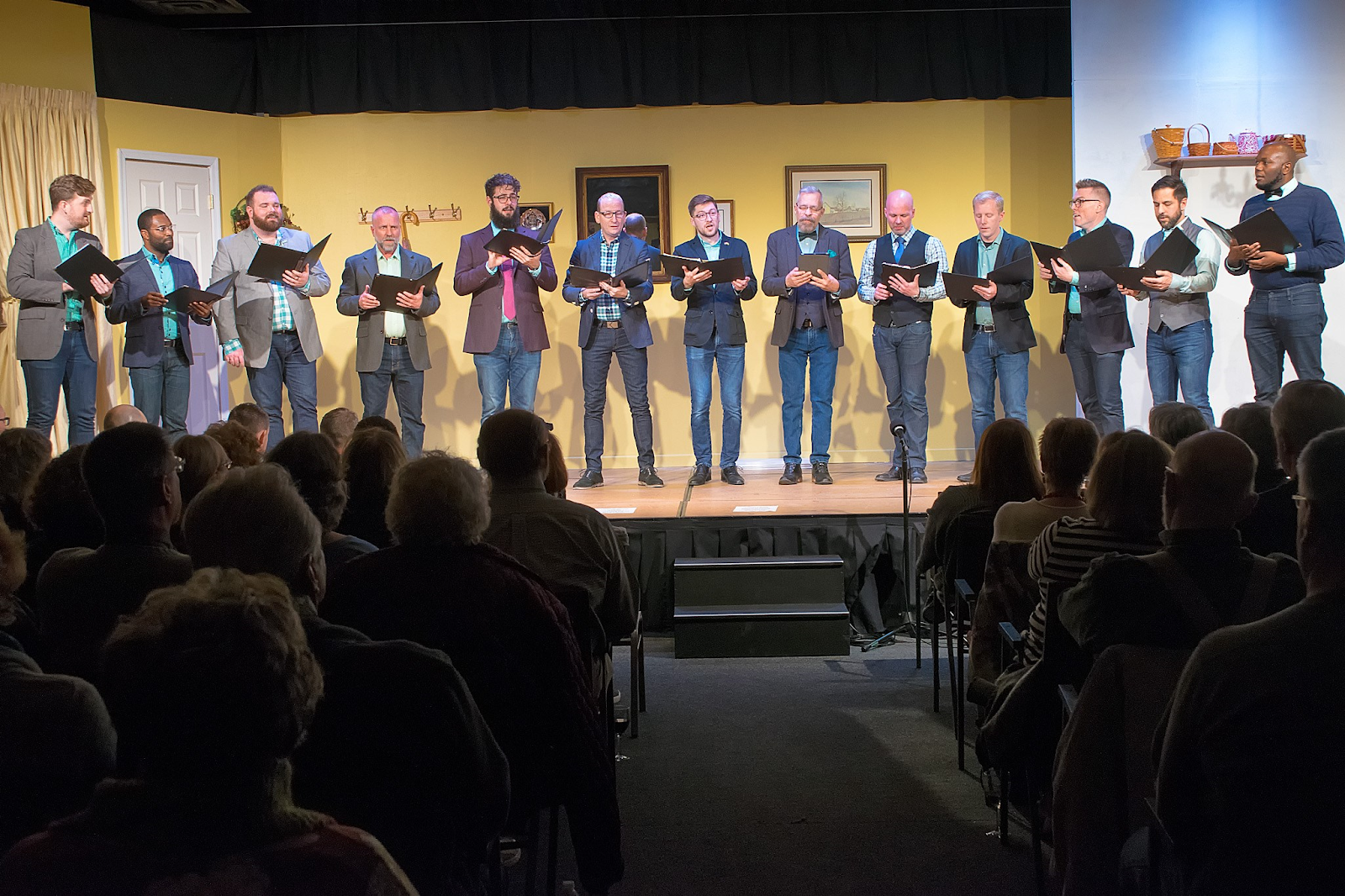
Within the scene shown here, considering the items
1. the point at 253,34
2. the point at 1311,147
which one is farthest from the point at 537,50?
the point at 1311,147

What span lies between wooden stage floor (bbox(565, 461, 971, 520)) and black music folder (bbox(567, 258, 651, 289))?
111cm

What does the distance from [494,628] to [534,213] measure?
21.1 feet

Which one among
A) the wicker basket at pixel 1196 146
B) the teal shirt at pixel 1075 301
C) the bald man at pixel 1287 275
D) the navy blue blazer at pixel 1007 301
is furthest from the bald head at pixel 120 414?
the wicker basket at pixel 1196 146

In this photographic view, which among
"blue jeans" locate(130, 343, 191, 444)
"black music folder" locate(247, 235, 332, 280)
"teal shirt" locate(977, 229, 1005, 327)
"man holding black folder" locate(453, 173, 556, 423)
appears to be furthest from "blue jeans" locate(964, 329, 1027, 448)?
"blue jeans" locate(130, 343, 191, 444)

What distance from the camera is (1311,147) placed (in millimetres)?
6758

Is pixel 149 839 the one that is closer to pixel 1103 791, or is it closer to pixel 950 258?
pixel 1103 791

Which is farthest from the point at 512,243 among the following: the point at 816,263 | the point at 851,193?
the point at 851,193

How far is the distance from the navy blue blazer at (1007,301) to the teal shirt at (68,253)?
4581mm

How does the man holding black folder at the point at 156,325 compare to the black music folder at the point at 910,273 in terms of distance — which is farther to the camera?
the man holding black folder at the point at 156,325

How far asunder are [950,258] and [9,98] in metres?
5.98

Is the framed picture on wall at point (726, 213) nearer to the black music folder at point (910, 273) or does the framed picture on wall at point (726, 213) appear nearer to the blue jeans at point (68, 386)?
the black music folder at point (910, 273)

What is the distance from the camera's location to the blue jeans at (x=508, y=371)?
672 centimetres

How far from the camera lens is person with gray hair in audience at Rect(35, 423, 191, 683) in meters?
1.99

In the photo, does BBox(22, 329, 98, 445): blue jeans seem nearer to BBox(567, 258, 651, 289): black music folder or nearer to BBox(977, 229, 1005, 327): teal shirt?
BBox(567, 258, 651, 289): black music folder
